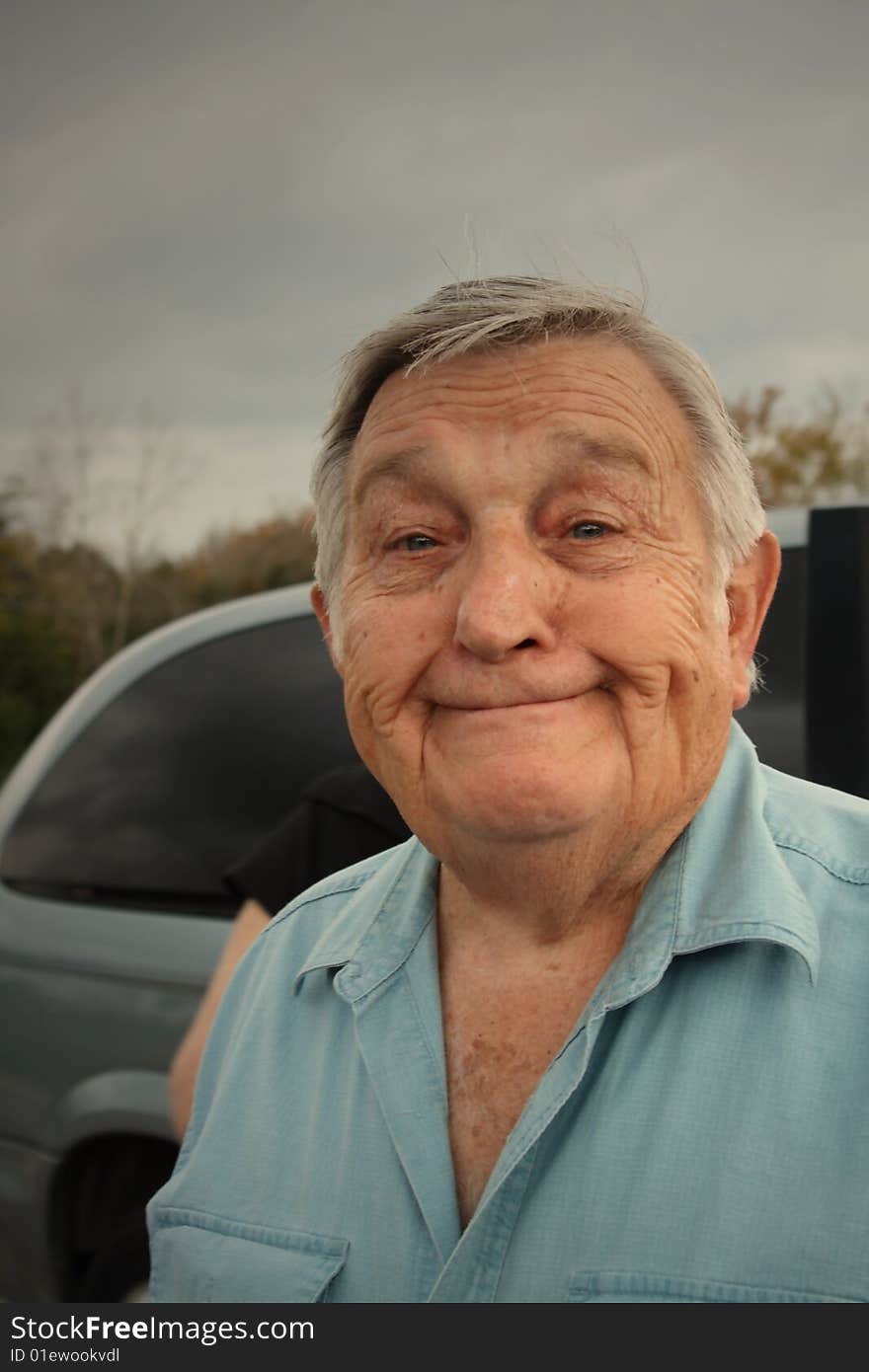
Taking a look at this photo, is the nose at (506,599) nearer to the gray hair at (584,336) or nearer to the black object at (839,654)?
the gray hair at (584,336)

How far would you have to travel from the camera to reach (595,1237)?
1.05 metres

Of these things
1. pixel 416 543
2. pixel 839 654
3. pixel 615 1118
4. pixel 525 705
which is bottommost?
pixel 615 1118

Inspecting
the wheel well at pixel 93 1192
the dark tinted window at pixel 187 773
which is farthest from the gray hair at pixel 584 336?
the wheel well at pixel 93 1192

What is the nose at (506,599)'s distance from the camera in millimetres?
1042

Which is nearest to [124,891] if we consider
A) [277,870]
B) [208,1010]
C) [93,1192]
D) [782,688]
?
[93,1192]

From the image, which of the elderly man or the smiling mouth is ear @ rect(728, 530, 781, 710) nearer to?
the elderly man

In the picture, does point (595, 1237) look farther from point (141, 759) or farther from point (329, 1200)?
point (141, 759)

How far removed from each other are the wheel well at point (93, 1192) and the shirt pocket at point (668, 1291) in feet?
6.42

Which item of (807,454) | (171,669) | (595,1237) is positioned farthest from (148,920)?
(807,454)

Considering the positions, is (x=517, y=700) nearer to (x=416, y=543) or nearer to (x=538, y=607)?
(x=538, y=607)

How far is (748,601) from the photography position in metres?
1.26

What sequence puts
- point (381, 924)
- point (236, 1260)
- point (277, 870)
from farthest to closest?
point (277, 870)
point (381, 924)
point (236, 1260)

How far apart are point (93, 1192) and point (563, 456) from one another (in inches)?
94.5

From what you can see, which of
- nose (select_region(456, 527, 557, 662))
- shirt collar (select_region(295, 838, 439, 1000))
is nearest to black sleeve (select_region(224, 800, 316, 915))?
shirt collar (select_region(295, 838, 439, 1000))
